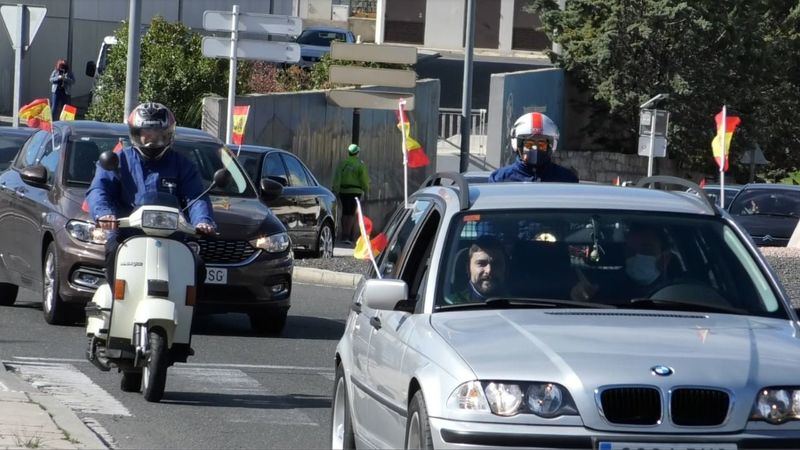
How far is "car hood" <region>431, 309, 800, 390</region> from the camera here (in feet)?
19.5

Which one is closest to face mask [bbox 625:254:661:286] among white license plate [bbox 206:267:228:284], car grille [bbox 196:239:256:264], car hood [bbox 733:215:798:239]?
white license plate [bbox 206:267:228:284]

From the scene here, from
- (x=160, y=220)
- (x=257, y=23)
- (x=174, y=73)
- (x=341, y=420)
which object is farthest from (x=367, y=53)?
(x=341, y=420)

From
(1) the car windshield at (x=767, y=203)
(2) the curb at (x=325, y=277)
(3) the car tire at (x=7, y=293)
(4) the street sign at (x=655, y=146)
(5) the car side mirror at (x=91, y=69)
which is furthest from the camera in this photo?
(5) the car side mirror at (x=91, y=69)

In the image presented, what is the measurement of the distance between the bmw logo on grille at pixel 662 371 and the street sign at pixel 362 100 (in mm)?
26883

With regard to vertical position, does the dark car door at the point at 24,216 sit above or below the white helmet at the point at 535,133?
below

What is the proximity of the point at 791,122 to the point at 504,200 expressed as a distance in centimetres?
4720

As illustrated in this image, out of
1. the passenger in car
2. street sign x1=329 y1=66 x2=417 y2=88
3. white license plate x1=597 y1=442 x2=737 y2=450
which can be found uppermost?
street sign x1=329 y1=66 x2=417 y2=88

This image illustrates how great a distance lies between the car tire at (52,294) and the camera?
13898 mm

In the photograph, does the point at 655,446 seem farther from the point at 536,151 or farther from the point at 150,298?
the point at 536,151

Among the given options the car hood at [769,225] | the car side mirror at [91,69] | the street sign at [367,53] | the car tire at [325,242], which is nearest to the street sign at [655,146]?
the street sign at [367,53]

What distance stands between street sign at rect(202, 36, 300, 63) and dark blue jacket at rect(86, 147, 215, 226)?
16.5 m

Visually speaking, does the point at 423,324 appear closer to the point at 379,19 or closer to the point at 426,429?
the point at 426,429

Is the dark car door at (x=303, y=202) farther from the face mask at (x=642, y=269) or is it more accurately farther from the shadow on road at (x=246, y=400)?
the face mask at (x=642, y=269)

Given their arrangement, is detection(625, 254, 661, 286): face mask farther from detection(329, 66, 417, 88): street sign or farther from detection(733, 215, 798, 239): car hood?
detection(329, 66, 417, 88): street sign
